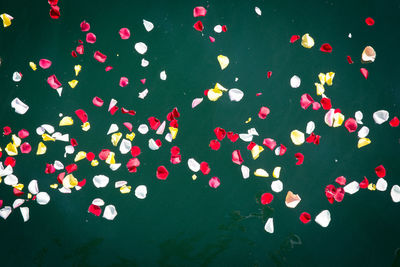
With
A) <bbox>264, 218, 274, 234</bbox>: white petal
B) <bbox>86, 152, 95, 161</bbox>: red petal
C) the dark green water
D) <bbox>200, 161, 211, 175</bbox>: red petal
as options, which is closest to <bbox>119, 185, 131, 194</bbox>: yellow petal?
the dark green water

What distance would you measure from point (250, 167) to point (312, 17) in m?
0.51

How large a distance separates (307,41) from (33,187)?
97 cm

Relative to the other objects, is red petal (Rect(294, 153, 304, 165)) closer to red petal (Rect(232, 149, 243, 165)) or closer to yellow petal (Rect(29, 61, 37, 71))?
red petal (Rect(232, 149, 243, 165))

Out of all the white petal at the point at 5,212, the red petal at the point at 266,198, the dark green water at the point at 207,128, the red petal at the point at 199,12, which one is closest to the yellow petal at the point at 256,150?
the dark green water at the point at 207,128

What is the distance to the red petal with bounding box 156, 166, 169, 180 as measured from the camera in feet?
3.09

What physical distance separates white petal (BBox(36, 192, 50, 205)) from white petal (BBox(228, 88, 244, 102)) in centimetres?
66

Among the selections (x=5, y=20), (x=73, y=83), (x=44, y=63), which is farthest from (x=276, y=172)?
(x=5, y=20)

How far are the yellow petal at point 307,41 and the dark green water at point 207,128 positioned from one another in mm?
15

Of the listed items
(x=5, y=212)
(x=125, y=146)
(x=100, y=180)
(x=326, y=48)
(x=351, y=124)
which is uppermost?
(x=326, y=48)

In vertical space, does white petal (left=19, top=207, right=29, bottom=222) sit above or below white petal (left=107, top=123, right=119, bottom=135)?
below

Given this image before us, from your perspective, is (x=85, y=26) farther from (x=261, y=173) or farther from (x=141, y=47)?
(x=261, y=173)

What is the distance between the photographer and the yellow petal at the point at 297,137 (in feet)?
3.07

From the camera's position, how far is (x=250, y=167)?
94 centimetres

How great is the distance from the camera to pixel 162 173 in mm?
944
